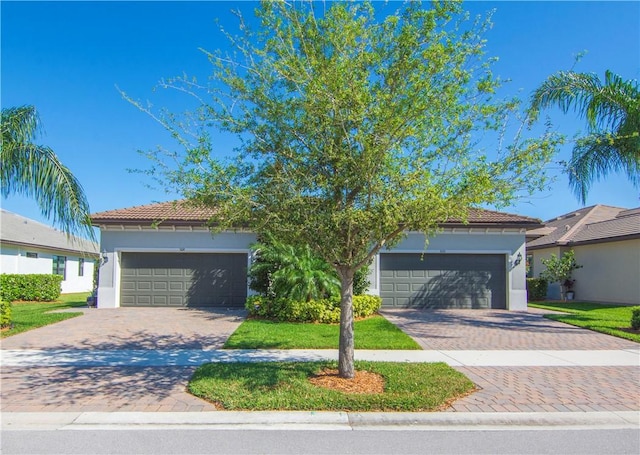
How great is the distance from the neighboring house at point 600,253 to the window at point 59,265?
26973 millimetres

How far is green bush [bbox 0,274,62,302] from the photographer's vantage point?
2047 centimetres

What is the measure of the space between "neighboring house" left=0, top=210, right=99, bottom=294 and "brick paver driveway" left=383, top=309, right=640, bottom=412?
15.1 meters

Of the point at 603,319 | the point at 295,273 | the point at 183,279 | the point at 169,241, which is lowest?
the point at 603,319

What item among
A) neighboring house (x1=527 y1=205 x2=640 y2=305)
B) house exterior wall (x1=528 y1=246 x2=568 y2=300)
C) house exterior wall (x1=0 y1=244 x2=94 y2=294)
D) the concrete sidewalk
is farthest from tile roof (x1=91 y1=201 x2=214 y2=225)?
house exterior wall (x1=528 y1=246 x2=568 y2=300)

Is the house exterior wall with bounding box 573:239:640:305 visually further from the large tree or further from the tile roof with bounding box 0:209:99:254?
the tile roof with bounding box 0:209:99:254

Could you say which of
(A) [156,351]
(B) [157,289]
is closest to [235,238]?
(B) [157,289]

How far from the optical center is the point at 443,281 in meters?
17.2

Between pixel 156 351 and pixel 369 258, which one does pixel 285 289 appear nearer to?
pixel 156 351

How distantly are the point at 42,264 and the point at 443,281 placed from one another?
21698mm

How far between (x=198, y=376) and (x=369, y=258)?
329 cm

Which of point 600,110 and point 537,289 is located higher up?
point 600,110

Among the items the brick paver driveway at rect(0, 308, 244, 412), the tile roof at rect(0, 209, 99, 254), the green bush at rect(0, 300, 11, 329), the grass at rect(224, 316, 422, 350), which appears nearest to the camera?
the brick paver driveway at rect(0, 308, 244, 412)

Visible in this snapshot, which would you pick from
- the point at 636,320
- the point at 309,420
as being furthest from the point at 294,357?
the point at 636,320

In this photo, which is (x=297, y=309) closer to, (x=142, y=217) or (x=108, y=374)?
(x=108, y=374)
